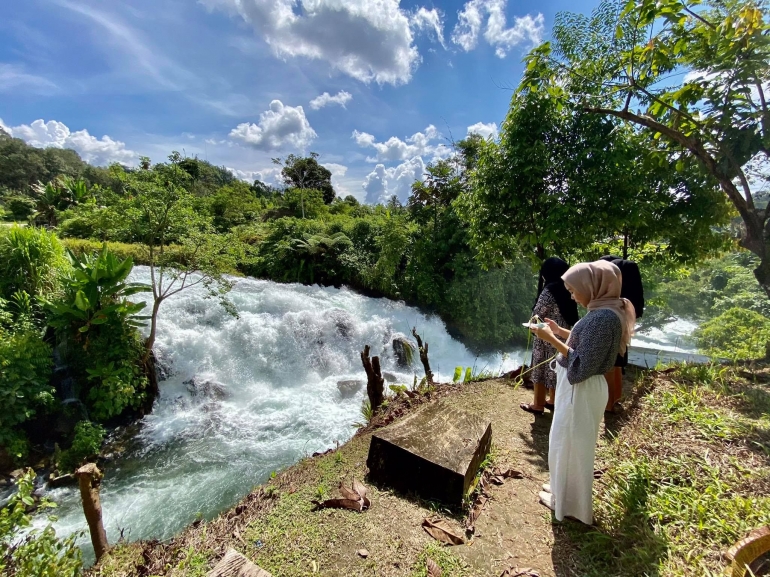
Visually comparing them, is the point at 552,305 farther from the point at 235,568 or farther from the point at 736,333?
the point at 736,333

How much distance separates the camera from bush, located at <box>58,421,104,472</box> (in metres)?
5.50

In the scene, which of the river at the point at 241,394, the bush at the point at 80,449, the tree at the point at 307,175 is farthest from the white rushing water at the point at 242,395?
the tree at the point at 307,175

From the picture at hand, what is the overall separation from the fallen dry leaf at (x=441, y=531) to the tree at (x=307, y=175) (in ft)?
92.8

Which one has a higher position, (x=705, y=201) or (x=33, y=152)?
(x=33, y=152)

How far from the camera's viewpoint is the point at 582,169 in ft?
15.3

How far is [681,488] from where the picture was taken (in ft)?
7.72

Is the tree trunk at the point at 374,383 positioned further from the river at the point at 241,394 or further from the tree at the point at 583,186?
the tree at the point at 583,186

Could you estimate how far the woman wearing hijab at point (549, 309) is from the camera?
3.86 metres

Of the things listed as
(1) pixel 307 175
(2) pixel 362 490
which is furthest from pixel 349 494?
(1) pixel 307 175

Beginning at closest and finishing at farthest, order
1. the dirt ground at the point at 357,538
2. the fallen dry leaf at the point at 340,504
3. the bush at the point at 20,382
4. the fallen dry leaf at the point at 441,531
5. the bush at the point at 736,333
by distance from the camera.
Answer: the dirt ground at the point at 357,538, the fallen dry leaf at the point at 441,531, the fallen dry leaf at the point at 340,504, the bush at the point at 20,382, the bush at the point at 736,333

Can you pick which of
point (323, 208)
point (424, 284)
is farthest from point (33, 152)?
point (424, 284)

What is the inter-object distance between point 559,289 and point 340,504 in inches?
120

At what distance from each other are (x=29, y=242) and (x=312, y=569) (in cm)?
838

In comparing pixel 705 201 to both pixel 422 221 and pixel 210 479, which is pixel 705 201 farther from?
pixel 422 221
